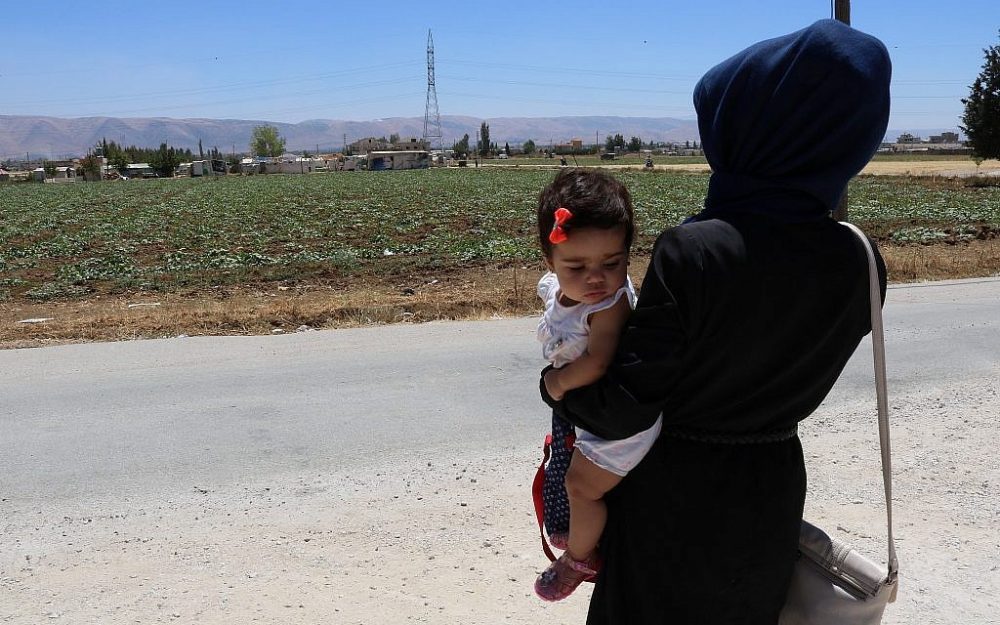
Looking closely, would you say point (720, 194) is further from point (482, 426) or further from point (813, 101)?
point (482, 426)

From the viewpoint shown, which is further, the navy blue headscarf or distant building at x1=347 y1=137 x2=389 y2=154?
distant building at x1=347 y1=137 x2=389 y2=154

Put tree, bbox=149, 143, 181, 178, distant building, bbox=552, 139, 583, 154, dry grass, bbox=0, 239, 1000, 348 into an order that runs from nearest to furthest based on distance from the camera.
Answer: dry grass, bbox=0, 239, 1000, 348, tree, bbox=149, 143, 181, 178, distant building, bbox=552, 139, 583, 154

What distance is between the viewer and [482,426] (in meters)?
5.63

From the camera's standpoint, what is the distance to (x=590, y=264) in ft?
6.29

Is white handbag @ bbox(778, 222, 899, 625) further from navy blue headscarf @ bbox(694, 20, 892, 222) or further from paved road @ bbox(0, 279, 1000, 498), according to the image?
paved road @ bbox(0, 279, 1000, 498)

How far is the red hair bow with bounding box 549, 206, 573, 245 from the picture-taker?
1.89 m

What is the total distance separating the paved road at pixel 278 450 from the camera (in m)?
3.74

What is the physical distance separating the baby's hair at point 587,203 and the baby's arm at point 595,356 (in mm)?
180

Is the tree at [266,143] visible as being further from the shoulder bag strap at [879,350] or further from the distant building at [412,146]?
the shoulder bag strap at [879,350]

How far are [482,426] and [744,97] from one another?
4.15 m

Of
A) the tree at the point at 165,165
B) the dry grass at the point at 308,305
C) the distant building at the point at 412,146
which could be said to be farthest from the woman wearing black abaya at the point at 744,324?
the distant building at the point at 412,146

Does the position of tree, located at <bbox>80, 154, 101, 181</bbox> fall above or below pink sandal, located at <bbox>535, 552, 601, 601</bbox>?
above

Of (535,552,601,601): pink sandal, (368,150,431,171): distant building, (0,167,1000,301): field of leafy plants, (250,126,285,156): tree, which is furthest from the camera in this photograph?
(250,126,285,156): tree

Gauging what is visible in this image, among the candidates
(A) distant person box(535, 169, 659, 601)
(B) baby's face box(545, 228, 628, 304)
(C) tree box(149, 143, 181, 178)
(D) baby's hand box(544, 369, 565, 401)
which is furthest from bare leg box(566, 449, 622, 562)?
(C) tree box(149, 143, 181, 178)
